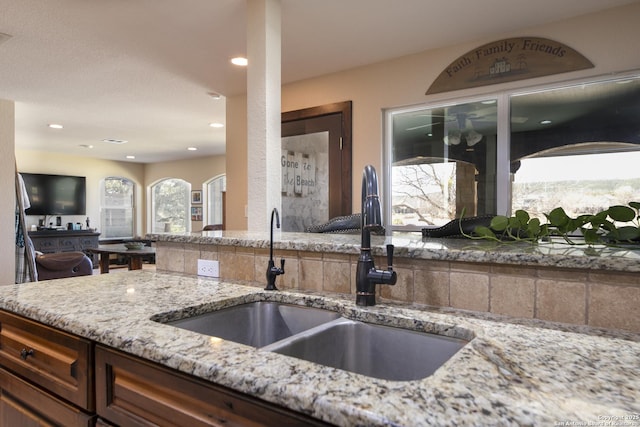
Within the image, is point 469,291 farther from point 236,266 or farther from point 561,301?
point 236,266

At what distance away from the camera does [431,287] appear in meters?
1.13

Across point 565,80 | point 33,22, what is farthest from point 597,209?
point 33,22

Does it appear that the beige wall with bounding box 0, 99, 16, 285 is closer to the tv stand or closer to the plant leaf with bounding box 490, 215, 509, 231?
the tv stand

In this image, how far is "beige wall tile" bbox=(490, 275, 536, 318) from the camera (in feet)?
3.28

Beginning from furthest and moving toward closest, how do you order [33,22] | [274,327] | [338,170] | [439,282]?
[338,170] → [33,22] → [274,327] → [439,282]

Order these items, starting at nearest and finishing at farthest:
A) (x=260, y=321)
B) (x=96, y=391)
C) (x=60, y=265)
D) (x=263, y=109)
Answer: (x=96, y=391) < (x=260, y=321) < (x=263, y=109) < (x=60, y=265)

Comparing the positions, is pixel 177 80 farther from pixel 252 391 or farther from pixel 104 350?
pixel 252 391

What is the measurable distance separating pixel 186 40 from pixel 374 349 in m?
2.76

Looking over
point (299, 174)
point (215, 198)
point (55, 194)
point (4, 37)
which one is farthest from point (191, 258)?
point (55, 194)

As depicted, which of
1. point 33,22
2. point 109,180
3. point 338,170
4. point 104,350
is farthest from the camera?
point 109,180

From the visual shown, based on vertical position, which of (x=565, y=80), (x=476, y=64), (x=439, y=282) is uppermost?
(x=476, y=64)

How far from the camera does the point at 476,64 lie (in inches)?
121

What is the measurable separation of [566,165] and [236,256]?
2.52m

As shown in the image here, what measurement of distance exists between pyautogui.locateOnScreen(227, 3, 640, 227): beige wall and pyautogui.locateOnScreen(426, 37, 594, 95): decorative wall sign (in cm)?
4
